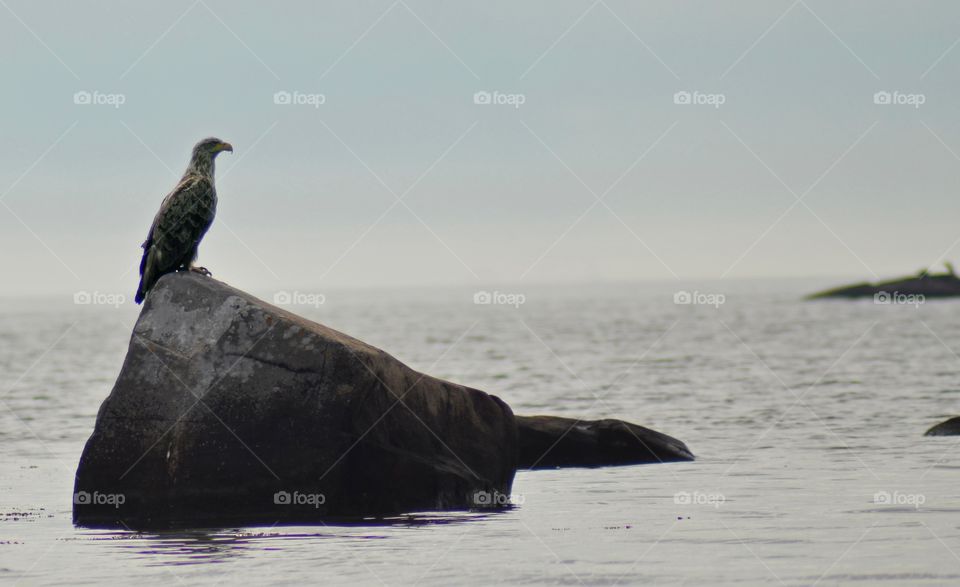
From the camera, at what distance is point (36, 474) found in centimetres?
1748

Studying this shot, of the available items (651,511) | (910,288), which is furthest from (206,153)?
(910,288)

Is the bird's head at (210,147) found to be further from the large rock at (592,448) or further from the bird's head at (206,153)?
the large rock at (592,448)

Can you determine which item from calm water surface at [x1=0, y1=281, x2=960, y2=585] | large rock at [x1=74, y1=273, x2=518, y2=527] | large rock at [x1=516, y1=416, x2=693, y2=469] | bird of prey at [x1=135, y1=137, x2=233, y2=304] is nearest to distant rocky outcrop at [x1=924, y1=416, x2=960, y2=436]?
calm water surface at [x1=0, y1=281, x2=960, y2=585]

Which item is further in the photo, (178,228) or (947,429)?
(947,429)

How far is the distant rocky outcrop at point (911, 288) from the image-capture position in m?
83.0

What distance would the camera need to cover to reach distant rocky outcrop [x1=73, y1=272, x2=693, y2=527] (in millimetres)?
13164

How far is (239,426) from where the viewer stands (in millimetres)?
13148

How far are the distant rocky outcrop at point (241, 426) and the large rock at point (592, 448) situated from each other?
472cm

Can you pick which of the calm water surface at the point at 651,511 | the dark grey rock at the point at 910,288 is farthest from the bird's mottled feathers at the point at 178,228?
the dark grey rock at the point at 910,288

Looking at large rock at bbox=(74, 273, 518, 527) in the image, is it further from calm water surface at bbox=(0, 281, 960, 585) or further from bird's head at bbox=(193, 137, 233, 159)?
bird's head at bbox=(193, 137, 233, 159)

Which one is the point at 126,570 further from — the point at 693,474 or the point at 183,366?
the point at 693,474

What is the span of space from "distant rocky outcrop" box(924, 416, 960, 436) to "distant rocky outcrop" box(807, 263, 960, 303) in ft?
180

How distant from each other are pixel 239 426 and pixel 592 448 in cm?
634

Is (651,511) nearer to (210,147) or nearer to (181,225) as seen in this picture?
(181,225)
